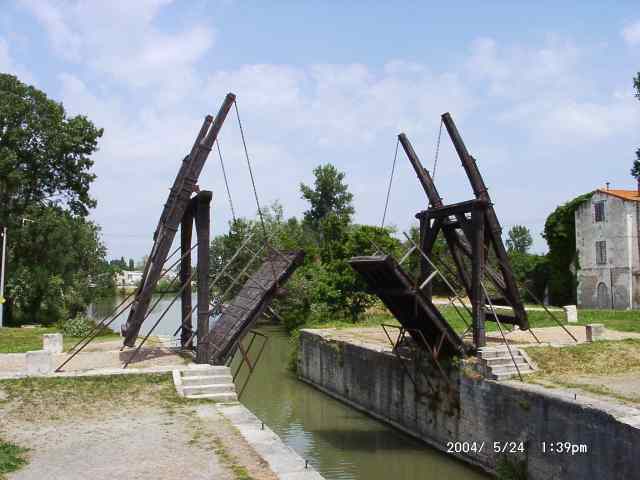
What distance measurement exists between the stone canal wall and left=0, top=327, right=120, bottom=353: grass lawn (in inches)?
376

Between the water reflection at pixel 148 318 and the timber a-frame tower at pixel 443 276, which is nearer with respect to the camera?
the timber a-frame tower at pixel 443 276

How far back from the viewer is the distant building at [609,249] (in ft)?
118

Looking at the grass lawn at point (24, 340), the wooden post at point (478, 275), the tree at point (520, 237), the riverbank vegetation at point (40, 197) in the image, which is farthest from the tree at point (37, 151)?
the tree at point (520, 237)

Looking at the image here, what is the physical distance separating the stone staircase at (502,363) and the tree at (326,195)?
159ft

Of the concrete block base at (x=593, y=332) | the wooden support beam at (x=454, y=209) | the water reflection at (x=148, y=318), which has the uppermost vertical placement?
the wooden support beam at (x=454, y=209)

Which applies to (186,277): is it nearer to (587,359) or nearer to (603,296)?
(587,359)

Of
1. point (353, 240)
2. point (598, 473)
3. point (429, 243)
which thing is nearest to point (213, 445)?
point (598, 473)

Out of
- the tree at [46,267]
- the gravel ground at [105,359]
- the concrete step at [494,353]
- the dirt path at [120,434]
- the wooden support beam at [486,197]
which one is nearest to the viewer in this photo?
the dirt path at [120,434]

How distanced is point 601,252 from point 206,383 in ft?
101

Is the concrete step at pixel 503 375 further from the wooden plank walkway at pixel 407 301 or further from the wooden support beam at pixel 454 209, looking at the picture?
the wooden support beam at pixel 454 209

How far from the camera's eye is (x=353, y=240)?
3716 cm

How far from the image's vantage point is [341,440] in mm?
18406
